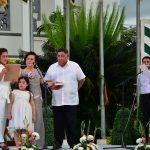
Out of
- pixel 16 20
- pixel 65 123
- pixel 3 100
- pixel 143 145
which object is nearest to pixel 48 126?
pixel 65 123

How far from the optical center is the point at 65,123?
934 cm

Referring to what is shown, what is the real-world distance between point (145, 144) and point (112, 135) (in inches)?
167

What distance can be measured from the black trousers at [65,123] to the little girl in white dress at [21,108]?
407 mm

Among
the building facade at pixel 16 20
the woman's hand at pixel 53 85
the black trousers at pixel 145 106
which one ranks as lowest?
the black trousers at pixel 145 106

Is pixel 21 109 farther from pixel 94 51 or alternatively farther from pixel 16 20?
pixel 16 20

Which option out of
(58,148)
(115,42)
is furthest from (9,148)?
(115,42)

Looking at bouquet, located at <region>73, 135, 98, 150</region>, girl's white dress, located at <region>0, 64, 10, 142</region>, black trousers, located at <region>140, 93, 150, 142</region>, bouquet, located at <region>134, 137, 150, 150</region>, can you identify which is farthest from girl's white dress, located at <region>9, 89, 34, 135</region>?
bouquet, located at <region>134, 137, 150, 150</region>

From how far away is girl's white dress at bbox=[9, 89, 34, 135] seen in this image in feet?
29.7

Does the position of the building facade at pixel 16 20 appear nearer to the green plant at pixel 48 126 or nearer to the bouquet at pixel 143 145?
the green plant at pixel 48 126

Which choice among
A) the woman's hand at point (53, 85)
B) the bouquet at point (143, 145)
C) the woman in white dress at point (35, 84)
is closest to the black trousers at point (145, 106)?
the woman's hand at point (53, 85)

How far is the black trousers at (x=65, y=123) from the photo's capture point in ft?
30.2

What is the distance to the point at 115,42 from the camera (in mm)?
12539

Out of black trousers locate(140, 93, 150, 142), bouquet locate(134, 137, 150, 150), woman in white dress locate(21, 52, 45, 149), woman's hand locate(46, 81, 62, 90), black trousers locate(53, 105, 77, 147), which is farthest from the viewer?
black trousers locate(140, 93, 150, 142)

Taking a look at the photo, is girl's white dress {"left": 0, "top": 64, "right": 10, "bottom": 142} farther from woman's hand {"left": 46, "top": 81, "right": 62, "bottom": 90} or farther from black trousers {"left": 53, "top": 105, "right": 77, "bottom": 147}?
black trousers {"left": 53, "top": 105, "right": 77, "bottom": 147}
